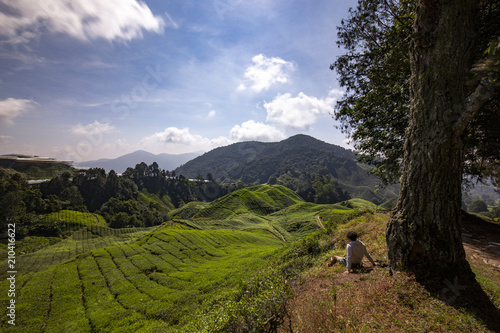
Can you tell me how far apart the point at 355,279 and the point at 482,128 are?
40.3 ft

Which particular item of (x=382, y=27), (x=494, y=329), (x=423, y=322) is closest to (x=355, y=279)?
(x=423, y=322)

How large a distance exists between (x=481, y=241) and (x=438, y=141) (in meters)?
9.31

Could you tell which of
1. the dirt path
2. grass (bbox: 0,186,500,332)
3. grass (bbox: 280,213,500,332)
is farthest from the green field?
the dirt path

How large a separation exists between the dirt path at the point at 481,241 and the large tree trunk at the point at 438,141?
418 centimetres

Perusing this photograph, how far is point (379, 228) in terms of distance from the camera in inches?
431

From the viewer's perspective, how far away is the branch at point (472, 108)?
15.1 feet

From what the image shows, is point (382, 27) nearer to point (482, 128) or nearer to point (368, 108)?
point (368, 108)

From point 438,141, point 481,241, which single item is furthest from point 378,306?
point 481,241

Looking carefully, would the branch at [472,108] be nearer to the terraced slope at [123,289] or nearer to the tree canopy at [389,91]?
the tree canopy at [389,91]

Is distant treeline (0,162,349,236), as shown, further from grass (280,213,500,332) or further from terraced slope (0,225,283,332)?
grass (280,213,500,332)

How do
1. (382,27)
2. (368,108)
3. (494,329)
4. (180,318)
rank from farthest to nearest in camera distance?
(180,318)
(368,108)
(382,27)
(494,329)

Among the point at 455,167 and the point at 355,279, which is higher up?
the point at 455,167

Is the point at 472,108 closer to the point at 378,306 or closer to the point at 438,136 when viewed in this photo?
the point at 438,136

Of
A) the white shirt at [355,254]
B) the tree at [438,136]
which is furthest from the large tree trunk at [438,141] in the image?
the white shirt at [355,254]
